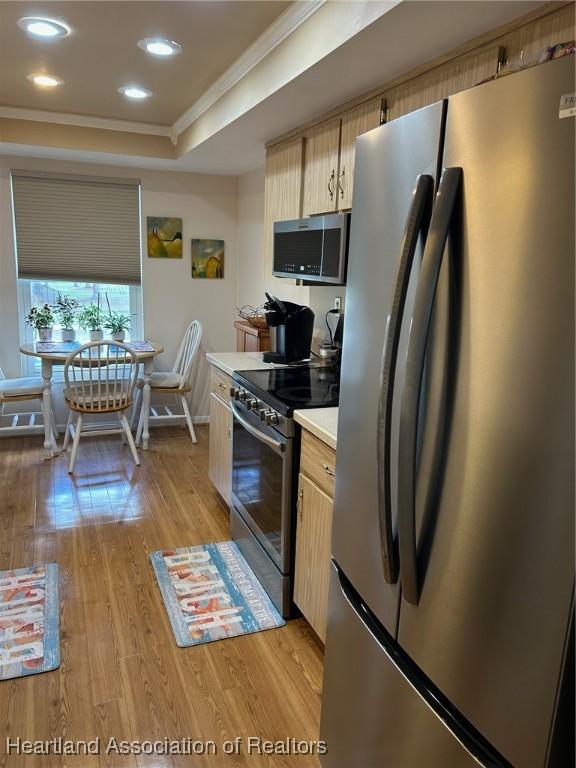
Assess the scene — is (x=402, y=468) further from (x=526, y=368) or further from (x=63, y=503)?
(x=63, y=503)

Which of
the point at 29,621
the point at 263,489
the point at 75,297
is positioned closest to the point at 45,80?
the point at 75,297

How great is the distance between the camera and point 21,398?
4152 millimetres

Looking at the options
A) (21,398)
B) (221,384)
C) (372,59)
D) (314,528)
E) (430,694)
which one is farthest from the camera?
(21,398)

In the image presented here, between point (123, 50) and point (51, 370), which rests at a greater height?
point (123, 50)

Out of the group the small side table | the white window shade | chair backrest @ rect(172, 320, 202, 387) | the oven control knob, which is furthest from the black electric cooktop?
the white window shade

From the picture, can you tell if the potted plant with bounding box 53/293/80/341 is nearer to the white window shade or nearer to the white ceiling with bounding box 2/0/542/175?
the white window shade

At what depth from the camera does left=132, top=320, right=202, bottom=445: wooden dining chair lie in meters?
4.57

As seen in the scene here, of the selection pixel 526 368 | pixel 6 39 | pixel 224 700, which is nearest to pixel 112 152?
pixel 6 39

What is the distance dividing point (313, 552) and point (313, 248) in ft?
4.41

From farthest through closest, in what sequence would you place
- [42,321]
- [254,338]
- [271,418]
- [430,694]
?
1. [42,321]
2. [254,338]
3. [271,418]
4. [430,694]

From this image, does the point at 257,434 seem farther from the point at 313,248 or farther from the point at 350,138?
the point at 350,138

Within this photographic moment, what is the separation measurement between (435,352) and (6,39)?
259 centimetres

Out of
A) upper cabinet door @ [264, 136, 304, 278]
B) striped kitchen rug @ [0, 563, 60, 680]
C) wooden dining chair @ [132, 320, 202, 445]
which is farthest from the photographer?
wooden dining chair @ [132, 320, 202, 445]

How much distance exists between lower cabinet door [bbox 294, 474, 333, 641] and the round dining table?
235cm
